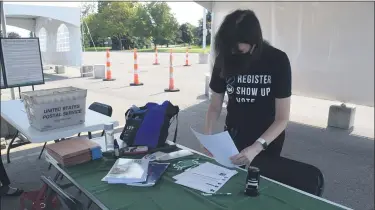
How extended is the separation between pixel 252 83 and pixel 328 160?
251 centimetres

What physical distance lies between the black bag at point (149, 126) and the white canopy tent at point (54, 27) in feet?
31.2

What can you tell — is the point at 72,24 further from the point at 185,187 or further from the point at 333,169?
the point at 185,187

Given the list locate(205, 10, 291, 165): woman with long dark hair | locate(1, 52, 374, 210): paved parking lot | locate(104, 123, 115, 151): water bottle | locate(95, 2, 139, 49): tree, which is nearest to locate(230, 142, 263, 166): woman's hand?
locate(205, 10, 291, 165): woman with long dark hair

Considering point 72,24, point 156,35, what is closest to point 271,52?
point 156,35

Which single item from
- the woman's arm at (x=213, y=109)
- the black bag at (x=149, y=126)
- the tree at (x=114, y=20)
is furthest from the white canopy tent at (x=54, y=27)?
the woman's arm at (x=213, y=109)

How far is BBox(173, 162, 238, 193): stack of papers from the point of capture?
144 cm

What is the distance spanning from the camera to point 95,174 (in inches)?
62.7

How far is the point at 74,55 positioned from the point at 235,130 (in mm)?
10538

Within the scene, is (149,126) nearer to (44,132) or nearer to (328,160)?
(44,132)

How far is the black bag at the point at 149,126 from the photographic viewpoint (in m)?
1.95

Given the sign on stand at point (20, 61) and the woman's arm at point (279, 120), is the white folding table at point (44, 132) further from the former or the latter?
the woman's arm at point (279, 120)

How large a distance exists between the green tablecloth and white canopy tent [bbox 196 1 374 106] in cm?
387

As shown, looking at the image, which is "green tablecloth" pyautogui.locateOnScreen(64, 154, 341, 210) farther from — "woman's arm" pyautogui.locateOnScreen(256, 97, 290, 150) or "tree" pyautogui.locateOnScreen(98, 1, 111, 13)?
"tree" pyautogui.locateOnScreen(98, 1, 111, 13)

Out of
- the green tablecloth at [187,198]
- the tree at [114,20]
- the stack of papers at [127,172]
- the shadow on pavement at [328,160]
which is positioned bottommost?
the shadow on pavement at [328,160]
